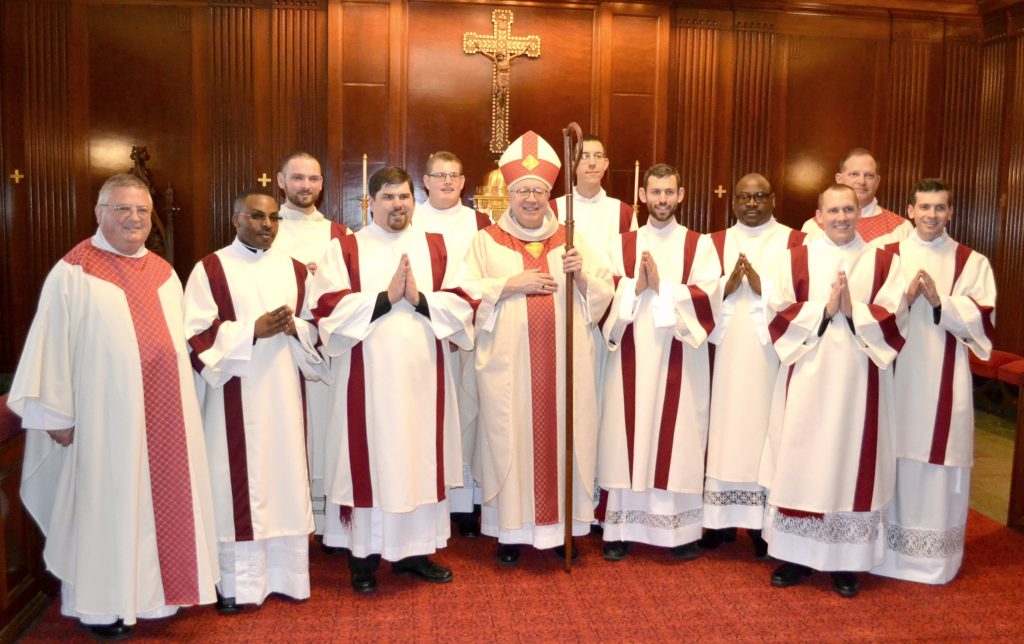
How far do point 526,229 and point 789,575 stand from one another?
7.40 ft

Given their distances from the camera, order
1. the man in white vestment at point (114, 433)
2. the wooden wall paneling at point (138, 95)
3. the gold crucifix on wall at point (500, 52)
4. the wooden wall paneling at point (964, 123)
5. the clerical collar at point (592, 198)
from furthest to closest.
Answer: the wooden wall paneling at point (964, 123) < the gold crucifix on wall at point (500, 52) < the wooden wall paneling at point (138, 95) < the clerical collar at point (592, 198) < the man in white vestment at point (114, 433)

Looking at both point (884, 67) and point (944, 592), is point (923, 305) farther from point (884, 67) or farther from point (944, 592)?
point (884, 67)

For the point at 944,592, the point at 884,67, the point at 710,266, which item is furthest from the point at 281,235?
the point at 884,67

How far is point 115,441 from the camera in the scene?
12.3 feet

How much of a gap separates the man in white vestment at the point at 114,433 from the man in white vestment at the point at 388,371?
2.44ft

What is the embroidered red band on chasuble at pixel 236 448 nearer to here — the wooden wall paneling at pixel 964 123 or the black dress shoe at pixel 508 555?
the black dress shoe at pixel 508 555

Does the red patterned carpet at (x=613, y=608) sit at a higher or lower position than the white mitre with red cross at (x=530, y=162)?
lower

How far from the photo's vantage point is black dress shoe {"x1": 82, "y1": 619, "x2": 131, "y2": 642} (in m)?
3.95

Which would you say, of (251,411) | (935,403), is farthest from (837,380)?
(251,411)

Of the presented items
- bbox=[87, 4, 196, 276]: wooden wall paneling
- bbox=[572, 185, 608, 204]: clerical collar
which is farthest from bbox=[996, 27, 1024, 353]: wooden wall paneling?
bbox=[87, 4, 196, 276]: wooden wall paneling

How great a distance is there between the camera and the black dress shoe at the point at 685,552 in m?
4.98

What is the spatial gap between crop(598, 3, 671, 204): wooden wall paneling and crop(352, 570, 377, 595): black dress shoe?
5195 millimetres

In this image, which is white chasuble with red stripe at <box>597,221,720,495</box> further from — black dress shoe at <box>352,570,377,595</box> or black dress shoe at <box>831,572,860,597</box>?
black dress shoe at <box>352,570,377,595</box>

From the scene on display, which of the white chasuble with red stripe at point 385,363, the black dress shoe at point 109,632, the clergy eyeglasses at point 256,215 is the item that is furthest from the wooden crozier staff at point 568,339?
the black dress shoe at point 109,632
